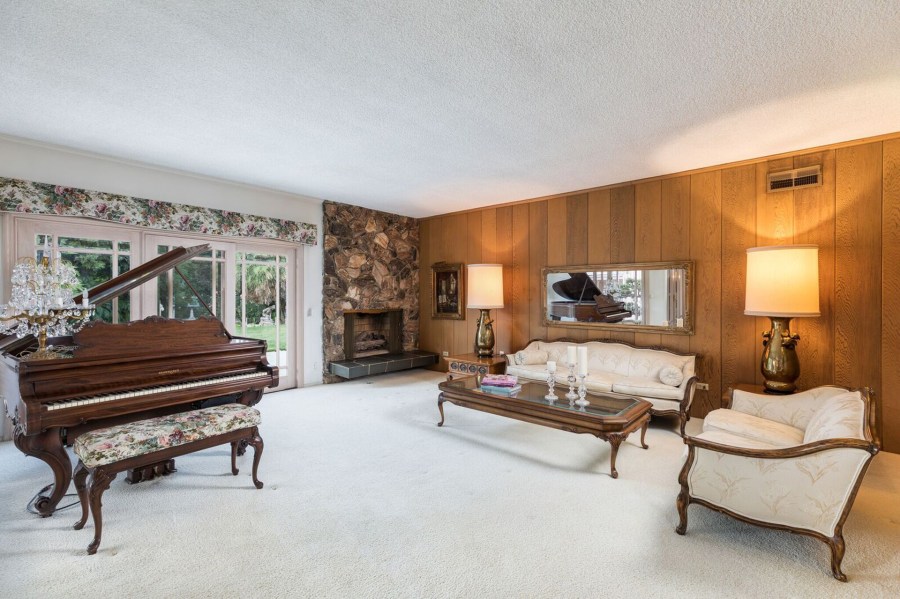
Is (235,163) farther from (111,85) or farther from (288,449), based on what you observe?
(288,449)

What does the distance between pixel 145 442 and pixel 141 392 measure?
41cm

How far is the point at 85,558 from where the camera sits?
193 cm

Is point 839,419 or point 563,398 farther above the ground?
point 839,419

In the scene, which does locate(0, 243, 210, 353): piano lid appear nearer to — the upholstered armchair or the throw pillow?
the upholstered armchair

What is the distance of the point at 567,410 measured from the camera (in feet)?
9.90

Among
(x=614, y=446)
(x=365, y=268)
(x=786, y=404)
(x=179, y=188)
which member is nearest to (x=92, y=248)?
(x=179, y=188)

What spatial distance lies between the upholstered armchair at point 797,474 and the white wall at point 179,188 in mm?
4610

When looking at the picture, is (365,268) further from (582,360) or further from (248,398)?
(582,360)

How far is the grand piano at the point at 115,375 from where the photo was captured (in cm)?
217

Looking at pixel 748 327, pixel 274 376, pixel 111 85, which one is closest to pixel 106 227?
pixel 111 85

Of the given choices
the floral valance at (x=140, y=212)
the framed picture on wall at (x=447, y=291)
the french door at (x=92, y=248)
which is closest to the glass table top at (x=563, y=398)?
the framed picture on wall at (x=447, y=291)

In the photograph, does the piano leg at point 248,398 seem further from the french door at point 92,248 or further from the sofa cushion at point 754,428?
the sofa cushion at point 754,428

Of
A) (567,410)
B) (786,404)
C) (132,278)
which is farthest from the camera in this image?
(567,410)

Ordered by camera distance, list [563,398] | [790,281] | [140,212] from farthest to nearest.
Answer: [140,212]
[563,398]
[790,281]
